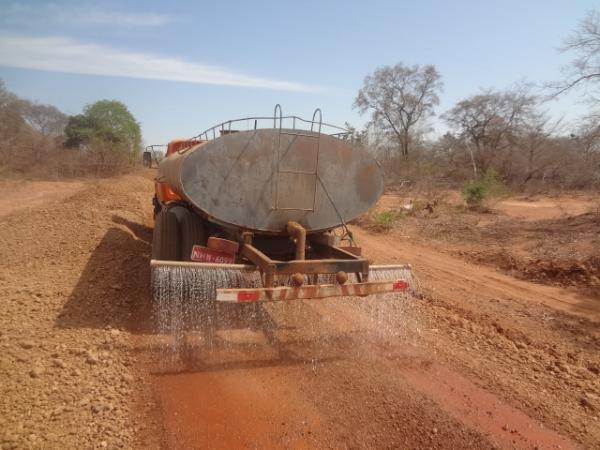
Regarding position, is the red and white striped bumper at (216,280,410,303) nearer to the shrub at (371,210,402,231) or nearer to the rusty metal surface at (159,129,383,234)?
the rusty metal surface at (159,129,383,234)

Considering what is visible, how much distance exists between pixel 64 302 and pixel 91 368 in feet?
4.54

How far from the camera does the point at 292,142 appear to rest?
412 centimetres

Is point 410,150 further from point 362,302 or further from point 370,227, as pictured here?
point 362,302

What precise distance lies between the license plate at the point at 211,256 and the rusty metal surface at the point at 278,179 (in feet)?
0.97

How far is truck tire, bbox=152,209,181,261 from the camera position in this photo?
4750mm

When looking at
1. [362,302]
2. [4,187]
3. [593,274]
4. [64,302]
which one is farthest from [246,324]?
[4,187]

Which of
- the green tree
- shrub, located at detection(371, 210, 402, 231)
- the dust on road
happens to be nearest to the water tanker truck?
the dust on road

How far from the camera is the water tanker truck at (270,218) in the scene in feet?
11.8

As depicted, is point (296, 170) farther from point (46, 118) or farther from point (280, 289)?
point (46, 118)

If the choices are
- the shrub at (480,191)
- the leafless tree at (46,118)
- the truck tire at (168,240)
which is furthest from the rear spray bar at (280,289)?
the leafless tree at (46,118)

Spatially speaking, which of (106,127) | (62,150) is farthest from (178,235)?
(106,127)

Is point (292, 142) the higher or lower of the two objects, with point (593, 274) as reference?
higher

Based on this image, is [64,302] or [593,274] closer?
[64,302]

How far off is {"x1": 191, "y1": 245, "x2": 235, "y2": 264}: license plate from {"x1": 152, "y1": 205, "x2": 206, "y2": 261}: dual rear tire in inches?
26.9
